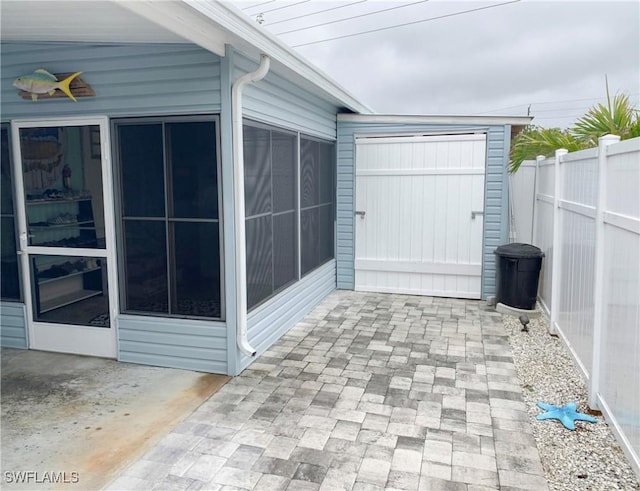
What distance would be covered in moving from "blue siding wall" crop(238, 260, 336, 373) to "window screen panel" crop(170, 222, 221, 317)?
0.42 m

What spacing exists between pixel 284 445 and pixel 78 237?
257 cm

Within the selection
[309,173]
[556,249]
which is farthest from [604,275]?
[309,173]

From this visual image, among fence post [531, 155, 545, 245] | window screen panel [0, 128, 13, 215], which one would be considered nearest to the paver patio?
fence post [531, 155, 545, 245]

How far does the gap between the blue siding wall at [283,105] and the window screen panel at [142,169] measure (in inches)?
30.4

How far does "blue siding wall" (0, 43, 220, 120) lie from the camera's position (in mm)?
3598

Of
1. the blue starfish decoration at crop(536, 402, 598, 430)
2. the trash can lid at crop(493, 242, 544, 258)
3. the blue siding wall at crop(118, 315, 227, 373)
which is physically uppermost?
the trash can lid at crop(493, 242, 544, 258)

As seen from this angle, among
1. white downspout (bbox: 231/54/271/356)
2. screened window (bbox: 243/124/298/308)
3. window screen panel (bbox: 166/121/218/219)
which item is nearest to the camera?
white downspout (bbox: 231/54/271/356)

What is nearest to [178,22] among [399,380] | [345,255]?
[399,380]

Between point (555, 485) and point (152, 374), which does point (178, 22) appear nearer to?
point (152, 374)

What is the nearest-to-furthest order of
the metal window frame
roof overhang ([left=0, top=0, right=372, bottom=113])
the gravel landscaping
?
the gravel landscaping < roof overhang ([left=0, top=0, right=372, bottom=113]) < the metal window frame

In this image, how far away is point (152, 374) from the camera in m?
3.78

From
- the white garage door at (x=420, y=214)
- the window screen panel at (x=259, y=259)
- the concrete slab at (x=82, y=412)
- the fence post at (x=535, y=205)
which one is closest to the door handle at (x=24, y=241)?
the concrete slab at (x=82, y=412)

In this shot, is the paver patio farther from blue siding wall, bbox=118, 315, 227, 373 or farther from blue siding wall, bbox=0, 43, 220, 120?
blue siding wall, bbox=0, 43, 220, 120

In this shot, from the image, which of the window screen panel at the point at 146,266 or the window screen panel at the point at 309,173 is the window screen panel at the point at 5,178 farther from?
the window screen panel at the point at 309,173
